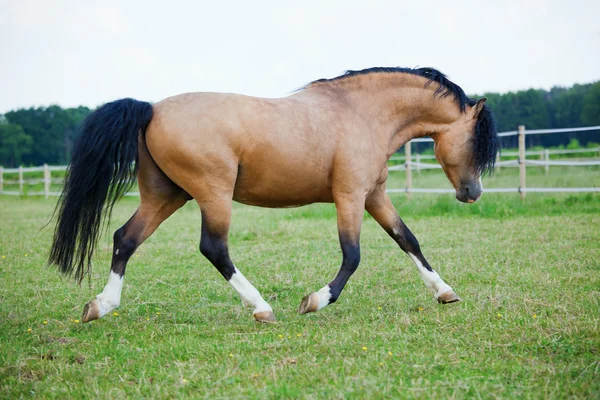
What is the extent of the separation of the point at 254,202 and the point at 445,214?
702 cm

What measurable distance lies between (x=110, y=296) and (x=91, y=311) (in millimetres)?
175

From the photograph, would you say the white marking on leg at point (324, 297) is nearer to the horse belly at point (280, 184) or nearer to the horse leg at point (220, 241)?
the horse leg at point (220, 241)

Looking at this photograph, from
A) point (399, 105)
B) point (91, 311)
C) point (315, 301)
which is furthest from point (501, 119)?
point (91, 311)

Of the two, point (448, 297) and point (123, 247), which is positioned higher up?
point (123, 247)

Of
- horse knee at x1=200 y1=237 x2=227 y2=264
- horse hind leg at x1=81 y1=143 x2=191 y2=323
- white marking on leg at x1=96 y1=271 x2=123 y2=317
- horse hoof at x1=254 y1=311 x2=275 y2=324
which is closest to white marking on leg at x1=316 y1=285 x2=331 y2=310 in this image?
horse hoof at x1=254 y1=311 x2=275 y2=324

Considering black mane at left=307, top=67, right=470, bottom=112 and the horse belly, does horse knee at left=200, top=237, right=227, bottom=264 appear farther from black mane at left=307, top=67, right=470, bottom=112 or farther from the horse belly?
black mane at left=307, top=67, right=470, bottom=112

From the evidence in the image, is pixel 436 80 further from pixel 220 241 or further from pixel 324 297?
pixel 220 241

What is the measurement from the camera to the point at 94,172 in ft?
14.0

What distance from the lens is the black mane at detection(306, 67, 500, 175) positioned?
4.94 metres

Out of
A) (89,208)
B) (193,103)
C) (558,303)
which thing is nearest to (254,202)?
(193,103)

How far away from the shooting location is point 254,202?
4.65 metres

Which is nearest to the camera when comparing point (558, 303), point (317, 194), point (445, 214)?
point (558, 303)

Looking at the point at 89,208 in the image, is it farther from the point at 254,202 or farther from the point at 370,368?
the point at 370,368

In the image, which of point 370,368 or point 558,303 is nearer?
point 370,368
